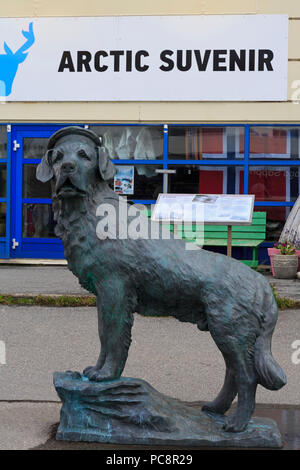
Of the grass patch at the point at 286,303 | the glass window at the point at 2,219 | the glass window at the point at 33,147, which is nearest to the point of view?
the grass patch at the point at 286,303

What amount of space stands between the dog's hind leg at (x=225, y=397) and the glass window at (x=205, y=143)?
7.32 metres

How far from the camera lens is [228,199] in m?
8.30

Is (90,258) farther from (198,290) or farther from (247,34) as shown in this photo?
(247,34)

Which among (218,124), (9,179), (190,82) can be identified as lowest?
(9,179)

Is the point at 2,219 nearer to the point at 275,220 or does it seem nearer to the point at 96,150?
the point at 275,220

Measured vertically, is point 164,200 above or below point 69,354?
above

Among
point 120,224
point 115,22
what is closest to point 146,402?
point 120,224

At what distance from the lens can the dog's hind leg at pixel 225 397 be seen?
3262 mm

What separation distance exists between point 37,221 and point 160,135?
259 cm

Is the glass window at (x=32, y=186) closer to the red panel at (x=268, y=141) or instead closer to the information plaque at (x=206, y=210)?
the information plaque at (x=206, y=210)

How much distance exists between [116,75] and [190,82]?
124 centimetres

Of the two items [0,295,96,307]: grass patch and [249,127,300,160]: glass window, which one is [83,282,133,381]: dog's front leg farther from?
[249,127,300,160]: glass window

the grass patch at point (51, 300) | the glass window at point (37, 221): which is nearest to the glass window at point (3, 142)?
the glass window at point (37, 221)

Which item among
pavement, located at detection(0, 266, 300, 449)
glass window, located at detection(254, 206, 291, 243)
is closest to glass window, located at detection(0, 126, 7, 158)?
pavement, located at detection(0, 266, 300, 449)
